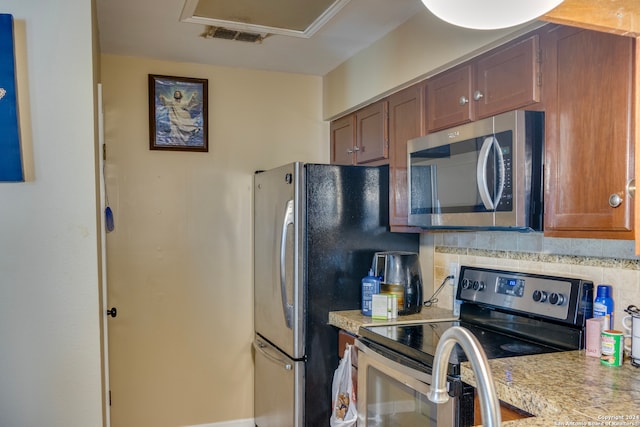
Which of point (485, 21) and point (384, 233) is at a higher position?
point (485, 21)

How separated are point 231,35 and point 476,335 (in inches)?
76.1

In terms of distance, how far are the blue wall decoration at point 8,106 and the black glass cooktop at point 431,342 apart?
4.93ft

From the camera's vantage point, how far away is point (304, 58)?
3176 mm

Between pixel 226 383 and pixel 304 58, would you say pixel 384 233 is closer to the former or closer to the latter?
pixel 304 58

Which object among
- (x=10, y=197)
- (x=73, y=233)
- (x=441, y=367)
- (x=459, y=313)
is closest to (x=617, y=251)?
(x=459, y=313)

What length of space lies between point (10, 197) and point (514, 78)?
1826mm

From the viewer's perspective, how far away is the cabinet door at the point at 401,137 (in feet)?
8.29

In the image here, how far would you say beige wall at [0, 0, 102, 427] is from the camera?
1.77 metres

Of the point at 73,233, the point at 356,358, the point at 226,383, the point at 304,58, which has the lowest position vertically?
the point at 226,383

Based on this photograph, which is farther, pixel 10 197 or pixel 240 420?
pixel 240 420

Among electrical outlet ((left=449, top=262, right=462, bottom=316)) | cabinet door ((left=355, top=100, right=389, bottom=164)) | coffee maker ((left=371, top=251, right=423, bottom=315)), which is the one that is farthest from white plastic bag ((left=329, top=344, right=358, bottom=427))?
cabinet door ((left=355, top=100, right=389, bottom=164))

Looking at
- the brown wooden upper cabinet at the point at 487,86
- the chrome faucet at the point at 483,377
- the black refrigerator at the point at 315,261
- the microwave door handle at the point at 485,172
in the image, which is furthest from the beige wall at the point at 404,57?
the chrome faucet at the point at 483,377

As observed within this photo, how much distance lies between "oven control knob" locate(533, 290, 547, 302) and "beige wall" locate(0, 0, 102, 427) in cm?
166

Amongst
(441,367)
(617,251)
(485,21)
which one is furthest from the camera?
(617,251)
